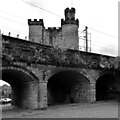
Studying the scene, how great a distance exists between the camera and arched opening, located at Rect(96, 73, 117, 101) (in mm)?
22094

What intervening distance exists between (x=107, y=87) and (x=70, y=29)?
1391 centimetres

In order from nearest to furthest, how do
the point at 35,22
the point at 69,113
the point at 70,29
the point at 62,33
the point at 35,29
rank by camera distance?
1. the point at 69,113
2. the point at 35,22
3. the point at 35,29
4. the point at 70,29
5. the point at 62,33

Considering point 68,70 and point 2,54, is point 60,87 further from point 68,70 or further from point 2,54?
point 2,54

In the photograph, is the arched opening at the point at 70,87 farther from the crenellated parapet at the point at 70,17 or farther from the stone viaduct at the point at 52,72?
the crenellated parapet at the point at 70,17

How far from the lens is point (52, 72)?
1666cm

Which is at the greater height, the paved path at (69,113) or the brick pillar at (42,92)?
the brick pillar at (42,92)

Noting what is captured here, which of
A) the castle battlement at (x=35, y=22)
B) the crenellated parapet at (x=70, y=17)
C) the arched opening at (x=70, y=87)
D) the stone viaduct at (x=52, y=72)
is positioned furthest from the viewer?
the crenellated parapet at (x=70, y=17)

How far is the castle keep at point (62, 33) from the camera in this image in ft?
108

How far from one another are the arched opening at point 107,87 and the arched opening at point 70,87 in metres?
3.59

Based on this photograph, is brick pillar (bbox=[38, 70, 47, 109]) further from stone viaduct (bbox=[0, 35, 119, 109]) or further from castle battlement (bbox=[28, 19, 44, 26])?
castle battlement (bbox=[28, 19, 44, 26])

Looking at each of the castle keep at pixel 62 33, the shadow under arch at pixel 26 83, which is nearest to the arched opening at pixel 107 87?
the shadow under arch at pixel 26 83

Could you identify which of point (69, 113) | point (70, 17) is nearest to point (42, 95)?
point (69, 113)

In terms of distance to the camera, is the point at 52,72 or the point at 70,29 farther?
the point at 70,29

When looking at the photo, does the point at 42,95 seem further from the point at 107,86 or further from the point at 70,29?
the point at 70,29
